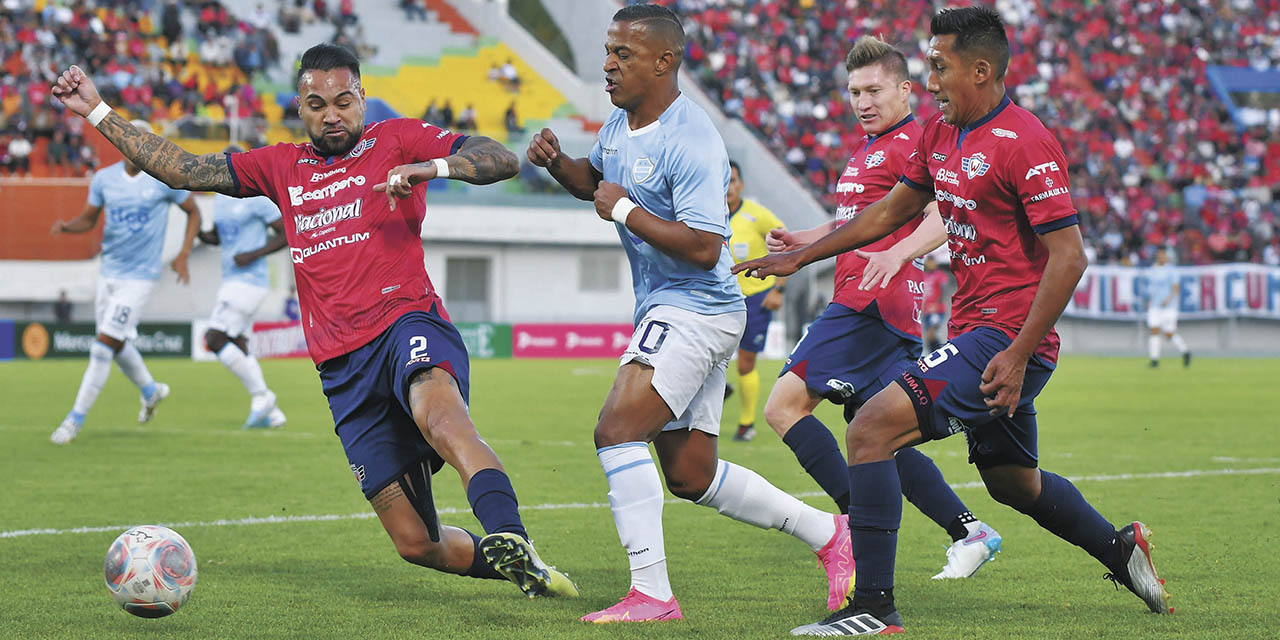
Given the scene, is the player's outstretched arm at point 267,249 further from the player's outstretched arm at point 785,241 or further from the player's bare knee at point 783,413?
the player's outstretched arm at point 785,241

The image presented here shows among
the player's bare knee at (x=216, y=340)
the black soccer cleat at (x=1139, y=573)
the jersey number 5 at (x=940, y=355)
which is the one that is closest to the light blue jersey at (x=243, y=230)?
the player's bare knee at (x=216, y=340)

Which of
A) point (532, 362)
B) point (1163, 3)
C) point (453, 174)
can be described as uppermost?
point (1163, 3)

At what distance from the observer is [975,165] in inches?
204

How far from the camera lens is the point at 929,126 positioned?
18.2 feet

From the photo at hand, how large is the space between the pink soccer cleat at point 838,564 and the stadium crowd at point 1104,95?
3310 centimetres

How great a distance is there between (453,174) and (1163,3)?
151 feet

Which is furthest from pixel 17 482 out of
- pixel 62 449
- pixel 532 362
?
pixel 532 362

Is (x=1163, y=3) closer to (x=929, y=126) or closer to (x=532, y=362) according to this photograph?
(x=532, y=362)

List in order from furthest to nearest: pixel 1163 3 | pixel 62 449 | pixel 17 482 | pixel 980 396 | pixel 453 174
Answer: pixel 1163 3 < pixel 62 449 < pixel 17 482 < pixel 453 174 < pixel 980 396

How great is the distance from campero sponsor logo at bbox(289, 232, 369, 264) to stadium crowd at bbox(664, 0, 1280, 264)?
3356cm

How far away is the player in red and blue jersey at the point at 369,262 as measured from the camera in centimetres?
558

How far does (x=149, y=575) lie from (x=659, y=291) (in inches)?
84.2

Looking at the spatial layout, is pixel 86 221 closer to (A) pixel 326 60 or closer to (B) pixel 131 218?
(B) pixel 131 218

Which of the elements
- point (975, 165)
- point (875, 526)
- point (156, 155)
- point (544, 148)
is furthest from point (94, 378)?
point (975, 165)
